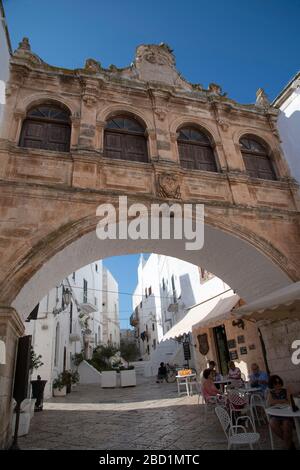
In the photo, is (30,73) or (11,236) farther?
(30,73)

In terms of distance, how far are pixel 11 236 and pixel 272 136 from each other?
318 inches

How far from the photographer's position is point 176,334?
11.9m

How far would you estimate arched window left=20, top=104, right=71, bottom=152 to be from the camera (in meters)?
6.84

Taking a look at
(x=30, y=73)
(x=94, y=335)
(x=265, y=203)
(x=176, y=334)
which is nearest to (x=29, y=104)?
(x=30, y=73)

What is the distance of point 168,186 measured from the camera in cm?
683

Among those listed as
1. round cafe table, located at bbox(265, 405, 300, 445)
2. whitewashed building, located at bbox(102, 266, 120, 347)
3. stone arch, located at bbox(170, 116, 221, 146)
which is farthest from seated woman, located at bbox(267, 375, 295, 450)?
whitewashed building, located at bbox(102, 266, 120, 347)

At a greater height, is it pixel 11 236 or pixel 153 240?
pixel 153 240

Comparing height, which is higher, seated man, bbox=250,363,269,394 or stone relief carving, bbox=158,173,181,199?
stone relief carving, bbox=158,173,181,199

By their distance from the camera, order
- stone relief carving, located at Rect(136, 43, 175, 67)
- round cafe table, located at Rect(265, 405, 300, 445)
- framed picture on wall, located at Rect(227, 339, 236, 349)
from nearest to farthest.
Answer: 1. round cafe table, located at Rect(265, 405, 300, 445)
2. stone relief carving, located at Rect(136, 43, 175, 67)
3. framed picture on wall, located at Rect(227, 339, 236, 349)

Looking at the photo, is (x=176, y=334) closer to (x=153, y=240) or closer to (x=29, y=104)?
(x=153, y=240)

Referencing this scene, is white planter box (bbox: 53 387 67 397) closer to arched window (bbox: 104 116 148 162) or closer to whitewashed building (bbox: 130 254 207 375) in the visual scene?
whitewashed building (bbox: 130 254 207 375)

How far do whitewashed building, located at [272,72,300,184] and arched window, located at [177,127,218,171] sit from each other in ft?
8.06

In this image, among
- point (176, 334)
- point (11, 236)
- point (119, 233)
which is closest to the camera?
point (11, 236)

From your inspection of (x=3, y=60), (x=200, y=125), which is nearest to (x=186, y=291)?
(x=200, y=125)
